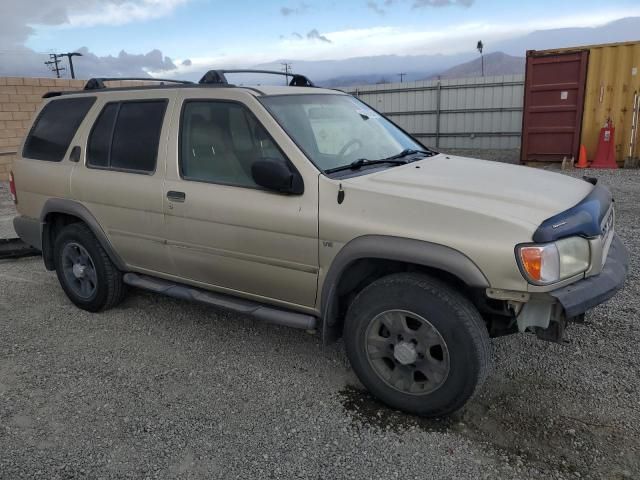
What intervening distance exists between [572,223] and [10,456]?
3.18 m

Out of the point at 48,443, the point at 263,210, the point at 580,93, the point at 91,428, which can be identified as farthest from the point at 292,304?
the point at 580,93

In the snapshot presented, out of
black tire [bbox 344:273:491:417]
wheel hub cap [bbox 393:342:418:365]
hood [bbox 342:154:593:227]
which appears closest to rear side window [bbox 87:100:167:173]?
hood [bbox 342:154:593:227]

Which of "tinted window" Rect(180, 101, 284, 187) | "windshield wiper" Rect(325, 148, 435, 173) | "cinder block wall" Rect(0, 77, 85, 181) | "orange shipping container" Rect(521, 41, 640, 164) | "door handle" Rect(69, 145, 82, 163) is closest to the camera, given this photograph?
"windshield wiper" Rect(325, 148, 435, 173)

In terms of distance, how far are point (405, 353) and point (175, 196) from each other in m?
1.92

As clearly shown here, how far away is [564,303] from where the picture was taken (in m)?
2.52

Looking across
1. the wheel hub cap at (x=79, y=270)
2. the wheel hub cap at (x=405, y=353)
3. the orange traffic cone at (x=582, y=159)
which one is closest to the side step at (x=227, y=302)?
the wheel hub cap at (x=79, y=270)

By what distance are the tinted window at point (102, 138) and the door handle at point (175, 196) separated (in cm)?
85

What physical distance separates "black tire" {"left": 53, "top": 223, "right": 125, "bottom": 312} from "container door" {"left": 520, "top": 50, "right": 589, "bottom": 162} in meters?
11.2

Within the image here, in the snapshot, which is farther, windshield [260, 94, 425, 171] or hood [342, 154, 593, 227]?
windshield [260, 94, 425, 171]

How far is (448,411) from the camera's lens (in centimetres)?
291

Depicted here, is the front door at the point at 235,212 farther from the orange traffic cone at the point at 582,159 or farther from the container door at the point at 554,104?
the container door at the point at 554,104

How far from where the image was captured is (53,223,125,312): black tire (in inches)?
175

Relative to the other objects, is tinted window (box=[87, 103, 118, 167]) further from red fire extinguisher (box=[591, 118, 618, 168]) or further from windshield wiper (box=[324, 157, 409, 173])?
red fire extinguisher (box=[591, 118, 618, 168])

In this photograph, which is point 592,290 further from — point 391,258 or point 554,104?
point 554,104
